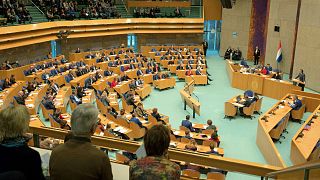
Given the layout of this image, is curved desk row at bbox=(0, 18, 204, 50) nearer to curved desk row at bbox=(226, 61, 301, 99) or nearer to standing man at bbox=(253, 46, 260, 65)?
standing man at bbox=(253, 46, 260, 65)

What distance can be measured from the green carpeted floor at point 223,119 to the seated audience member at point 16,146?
6758 mm

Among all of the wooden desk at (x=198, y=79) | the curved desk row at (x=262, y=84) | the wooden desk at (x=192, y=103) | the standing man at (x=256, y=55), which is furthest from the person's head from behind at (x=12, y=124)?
the standing man at (x=256, y=55)

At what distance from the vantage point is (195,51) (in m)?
27.7

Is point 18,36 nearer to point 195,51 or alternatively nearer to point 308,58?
point 195,51

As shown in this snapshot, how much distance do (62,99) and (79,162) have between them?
41.8 ft

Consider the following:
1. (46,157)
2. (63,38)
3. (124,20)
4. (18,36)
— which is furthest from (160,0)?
(46,157)

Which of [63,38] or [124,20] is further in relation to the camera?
[124,20]

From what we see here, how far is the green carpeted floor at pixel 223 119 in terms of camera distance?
11.4 metres

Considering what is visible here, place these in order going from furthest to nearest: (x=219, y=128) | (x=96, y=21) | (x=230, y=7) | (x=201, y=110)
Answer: (x=230, y=7), (x=96, y=21), (x=201, y=110), (x=219, y=128)

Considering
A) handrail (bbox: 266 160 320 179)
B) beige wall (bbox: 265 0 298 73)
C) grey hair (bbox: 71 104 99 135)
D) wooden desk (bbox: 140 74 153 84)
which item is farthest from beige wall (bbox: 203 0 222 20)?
grey hair (bbox: 71 104 99 135)

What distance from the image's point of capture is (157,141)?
2.38 m

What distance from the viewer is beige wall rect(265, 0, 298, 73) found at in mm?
23516

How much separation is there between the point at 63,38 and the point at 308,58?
1571 cm

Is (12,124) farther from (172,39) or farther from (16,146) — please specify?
(172,39)
